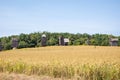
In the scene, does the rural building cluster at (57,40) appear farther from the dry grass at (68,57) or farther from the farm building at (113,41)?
the dry grass at (68,57)

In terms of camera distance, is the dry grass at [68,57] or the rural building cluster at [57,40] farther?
the rural building cluster at [57,40]

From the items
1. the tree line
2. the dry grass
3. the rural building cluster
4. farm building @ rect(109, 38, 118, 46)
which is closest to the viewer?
the dry grass

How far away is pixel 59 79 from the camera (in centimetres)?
1387

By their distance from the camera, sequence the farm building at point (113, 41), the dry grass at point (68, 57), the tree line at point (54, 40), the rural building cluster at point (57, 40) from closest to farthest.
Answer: the dry grass at point (68, 57) → the farm building at point (113, 41) → the rural building cluster at point (57, 40) → the tree line at point (54, 40)

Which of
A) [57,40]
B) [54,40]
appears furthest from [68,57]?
[57,40]

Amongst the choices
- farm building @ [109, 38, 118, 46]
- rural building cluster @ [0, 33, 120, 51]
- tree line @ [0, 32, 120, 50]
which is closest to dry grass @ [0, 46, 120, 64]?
farm building @ [109, 38, 118, 46]

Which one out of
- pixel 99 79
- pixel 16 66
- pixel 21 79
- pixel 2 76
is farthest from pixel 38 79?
pixel 16 66

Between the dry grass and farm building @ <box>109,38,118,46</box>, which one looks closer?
the dry grass

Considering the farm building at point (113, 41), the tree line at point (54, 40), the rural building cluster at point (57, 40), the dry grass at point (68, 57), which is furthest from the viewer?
the tree line at point (54, 40)

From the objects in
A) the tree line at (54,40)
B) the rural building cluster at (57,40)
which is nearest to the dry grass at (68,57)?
the rural building cluster at (57,40)

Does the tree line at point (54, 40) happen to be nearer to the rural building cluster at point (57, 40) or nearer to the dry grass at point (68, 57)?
the rural building cluster at point (57, 40)

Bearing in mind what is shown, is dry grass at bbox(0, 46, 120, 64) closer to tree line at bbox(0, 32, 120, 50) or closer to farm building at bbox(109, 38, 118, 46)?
farm building at bbox(109, 38, 118, 46)

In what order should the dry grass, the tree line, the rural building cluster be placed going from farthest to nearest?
the tree line < the rural building cluster < the dry grass

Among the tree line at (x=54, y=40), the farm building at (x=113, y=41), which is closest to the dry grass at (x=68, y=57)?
the farm building at (x=113, y=41)
